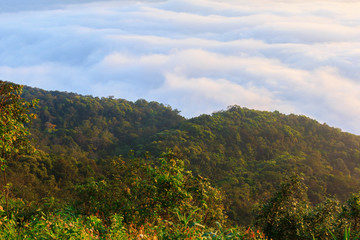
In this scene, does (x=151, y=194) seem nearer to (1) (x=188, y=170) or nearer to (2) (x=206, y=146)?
(1) (x=188, y=170)

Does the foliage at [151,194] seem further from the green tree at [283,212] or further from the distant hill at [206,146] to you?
the distant hill at [206,146]

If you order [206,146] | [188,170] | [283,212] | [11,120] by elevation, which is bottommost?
[283,212]

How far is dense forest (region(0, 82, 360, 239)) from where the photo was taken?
7.94m

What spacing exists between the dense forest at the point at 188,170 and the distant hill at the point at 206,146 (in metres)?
0.17

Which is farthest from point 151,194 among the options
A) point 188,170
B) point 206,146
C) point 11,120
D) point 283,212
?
point 206,146

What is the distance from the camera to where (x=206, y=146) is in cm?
4888

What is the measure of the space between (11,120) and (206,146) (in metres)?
42.5

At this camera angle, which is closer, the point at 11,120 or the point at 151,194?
the point at 11,120

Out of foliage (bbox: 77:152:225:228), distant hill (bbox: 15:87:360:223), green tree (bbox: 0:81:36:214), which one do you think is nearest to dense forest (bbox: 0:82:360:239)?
foliage (bbox: 77:152:225:228)

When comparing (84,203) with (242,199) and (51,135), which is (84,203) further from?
(51,135)

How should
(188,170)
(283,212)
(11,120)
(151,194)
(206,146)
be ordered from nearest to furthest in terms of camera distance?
(11,120) < (151,194) < (283,212) < (188,170) < (206,146)

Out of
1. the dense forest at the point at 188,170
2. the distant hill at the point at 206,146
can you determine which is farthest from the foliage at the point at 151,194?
the distant hill at the point at 206,146

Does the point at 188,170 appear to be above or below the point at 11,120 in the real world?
below

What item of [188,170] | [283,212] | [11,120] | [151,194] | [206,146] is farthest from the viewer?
[206,146]
